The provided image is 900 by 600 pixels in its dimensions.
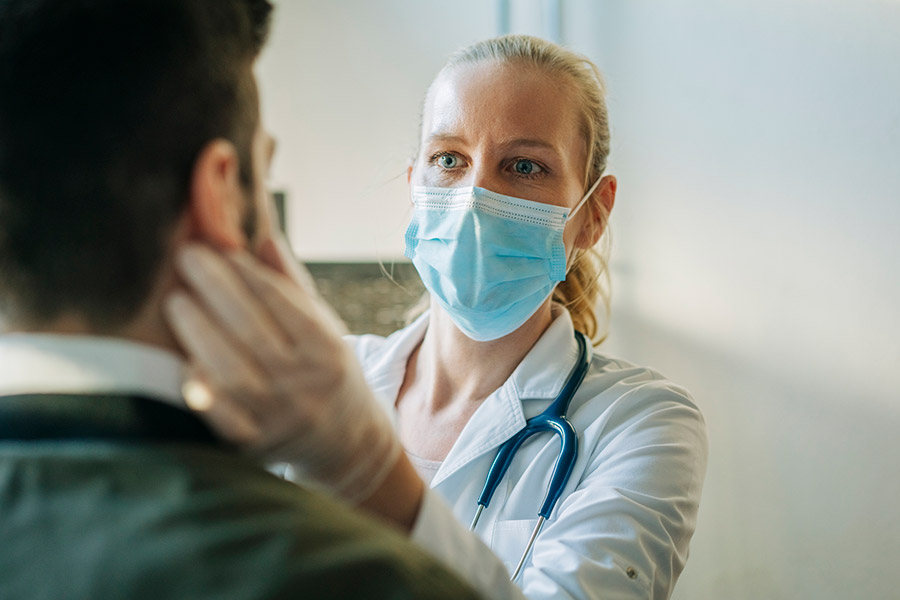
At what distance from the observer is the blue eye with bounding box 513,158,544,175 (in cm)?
142

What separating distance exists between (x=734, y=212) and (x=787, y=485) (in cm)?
70

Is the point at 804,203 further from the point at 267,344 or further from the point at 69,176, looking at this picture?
the point at 69,176

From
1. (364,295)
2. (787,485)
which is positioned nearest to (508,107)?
(787,485)

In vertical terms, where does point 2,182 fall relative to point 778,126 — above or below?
above

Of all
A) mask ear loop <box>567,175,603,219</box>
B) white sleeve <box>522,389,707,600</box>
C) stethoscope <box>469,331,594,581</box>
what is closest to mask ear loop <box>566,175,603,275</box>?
mask ear loop <box>567,175,603,219</box>

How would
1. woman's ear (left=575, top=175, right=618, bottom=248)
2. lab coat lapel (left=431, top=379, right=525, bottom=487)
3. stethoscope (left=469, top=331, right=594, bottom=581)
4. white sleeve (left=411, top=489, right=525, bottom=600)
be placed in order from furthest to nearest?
woman's ear (left=575, top=175, right=618, bottom=248) < lab coat lapel (left=431, top=379, right=525, bottom=487) < stethoscope (left=469, top=331, right=594, bottom=581) < white sleeve (left=411, top=489, right=525, bottom=600)

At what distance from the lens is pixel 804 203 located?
179cm

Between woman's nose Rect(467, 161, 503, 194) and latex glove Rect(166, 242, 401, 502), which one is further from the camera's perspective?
woman's nose Rect(467, 161, 503, 194)

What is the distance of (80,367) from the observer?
59 cm

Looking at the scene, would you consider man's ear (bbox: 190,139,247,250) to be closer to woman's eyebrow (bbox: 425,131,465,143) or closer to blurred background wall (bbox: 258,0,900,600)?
woman's eyebrow (bbox: 425,131,465,143)

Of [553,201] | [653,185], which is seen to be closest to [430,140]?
[553,201]

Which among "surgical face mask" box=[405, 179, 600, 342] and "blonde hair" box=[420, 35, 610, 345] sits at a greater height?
"blonde hair" box=[420, 35, 610, 345]

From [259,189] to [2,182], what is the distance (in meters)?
0.20

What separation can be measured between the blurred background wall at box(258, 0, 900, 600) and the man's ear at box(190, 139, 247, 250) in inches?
55.4
